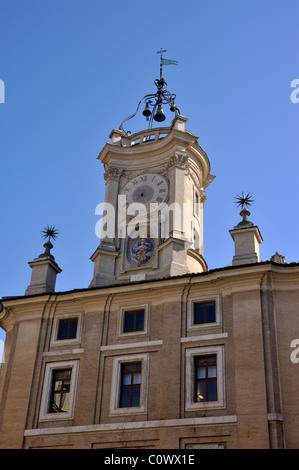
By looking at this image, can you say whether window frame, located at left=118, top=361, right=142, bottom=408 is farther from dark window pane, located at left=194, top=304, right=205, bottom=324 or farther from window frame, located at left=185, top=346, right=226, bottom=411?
dark window pane, located at left=194, top=304, right=205, bottom=324

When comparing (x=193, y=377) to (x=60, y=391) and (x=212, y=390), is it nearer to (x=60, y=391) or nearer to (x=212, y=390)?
(x=212, y=390)

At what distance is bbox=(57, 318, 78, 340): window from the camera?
30930 millimetres

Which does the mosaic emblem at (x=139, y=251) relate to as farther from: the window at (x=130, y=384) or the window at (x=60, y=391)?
the window at (x=60, y=391)

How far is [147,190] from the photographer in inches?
1492

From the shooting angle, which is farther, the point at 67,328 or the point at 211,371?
the point at 67,328

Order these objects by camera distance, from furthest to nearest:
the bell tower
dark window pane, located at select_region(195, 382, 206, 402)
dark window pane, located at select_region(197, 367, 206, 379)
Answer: the bell tower
dark window pane, located at select_region(197, 367, 206, 379)
dark window pane, located at select_region(195, 382, 206, 402)

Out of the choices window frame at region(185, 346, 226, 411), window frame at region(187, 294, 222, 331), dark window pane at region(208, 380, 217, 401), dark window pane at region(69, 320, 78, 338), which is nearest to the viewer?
window frame at region(185, 346, 226, 411)

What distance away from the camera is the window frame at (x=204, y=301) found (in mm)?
28688

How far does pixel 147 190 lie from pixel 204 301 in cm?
1048

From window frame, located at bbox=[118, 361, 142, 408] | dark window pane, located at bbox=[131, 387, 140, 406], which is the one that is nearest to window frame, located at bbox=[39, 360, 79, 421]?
window frame, located at bbox=[118, 361, 142, 408]

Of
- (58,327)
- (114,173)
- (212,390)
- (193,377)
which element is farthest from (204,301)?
(114,173)

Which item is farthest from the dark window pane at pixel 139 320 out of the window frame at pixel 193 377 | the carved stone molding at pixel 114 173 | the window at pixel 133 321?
the carved stone molding at pixel 114 173

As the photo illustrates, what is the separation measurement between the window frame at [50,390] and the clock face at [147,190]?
440 inches

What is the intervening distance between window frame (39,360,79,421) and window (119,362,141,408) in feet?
7.34
